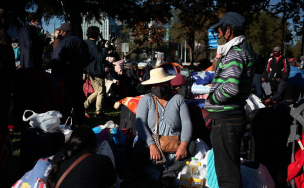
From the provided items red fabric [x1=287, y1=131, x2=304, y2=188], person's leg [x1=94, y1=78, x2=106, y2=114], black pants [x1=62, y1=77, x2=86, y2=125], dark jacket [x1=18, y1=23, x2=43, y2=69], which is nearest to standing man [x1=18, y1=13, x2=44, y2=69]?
dark jacket [x1=18, y1=23, x2=43, y2=69]

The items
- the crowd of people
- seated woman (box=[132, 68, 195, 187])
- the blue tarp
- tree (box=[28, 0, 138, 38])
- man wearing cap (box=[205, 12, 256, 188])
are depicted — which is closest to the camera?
the crowd of people

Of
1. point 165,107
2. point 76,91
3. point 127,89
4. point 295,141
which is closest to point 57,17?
point 127,89

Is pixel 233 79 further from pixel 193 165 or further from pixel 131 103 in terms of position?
pixel 131 103

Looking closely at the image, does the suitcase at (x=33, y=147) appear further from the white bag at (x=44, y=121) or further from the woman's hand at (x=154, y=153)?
the woman's hand at (x=154, y=153)

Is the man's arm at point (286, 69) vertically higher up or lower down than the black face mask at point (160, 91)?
higher up

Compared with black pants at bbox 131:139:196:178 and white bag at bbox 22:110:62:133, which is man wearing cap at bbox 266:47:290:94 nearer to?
black pants at bbox 131:139:196:178

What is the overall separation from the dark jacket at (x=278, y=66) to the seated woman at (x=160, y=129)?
293 inches

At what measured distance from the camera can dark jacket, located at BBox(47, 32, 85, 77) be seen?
5.65 meters

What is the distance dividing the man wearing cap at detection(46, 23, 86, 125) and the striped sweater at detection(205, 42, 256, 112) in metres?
3.24

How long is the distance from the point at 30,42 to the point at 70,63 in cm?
82

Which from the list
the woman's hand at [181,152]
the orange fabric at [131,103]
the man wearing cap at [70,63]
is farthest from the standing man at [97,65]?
the woman's hand at [181,152]

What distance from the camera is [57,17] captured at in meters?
16.2

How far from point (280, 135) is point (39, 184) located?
2.55 m

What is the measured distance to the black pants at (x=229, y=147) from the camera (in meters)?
3.05
